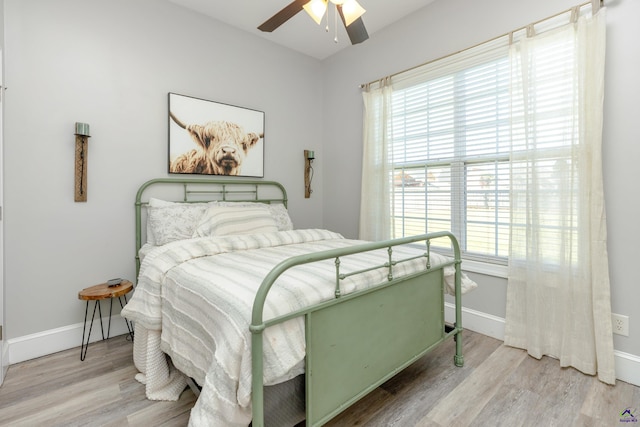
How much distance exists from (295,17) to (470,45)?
1.60m

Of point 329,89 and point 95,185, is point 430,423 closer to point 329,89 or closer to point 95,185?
point 95,185

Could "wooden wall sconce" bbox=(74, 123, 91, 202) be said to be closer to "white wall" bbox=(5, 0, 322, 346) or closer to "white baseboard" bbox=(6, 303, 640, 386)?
"white wall" bbox=(5, 0, 322, 346)

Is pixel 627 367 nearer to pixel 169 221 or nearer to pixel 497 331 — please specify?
pixel 497 331

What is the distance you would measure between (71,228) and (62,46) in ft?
4.37

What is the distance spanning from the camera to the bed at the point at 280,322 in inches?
43.3

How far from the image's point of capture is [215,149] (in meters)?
3.00

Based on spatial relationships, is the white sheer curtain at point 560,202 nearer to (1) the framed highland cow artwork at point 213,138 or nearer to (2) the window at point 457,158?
(2) the window at point 457,158

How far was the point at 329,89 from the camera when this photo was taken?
3.83 metres

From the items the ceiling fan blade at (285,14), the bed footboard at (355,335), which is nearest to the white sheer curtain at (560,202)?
the bed footboard at (355,335)

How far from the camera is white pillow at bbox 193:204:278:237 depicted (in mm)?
2471

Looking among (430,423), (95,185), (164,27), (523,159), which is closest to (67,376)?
(95,185)

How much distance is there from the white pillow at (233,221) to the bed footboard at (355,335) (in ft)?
4.55

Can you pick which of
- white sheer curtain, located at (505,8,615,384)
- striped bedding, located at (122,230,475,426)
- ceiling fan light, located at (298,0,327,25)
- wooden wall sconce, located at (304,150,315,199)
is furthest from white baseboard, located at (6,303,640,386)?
ceiling fan light, located at (298,0,327,25)

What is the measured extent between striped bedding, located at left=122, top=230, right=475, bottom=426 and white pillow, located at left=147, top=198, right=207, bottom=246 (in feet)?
1.55
